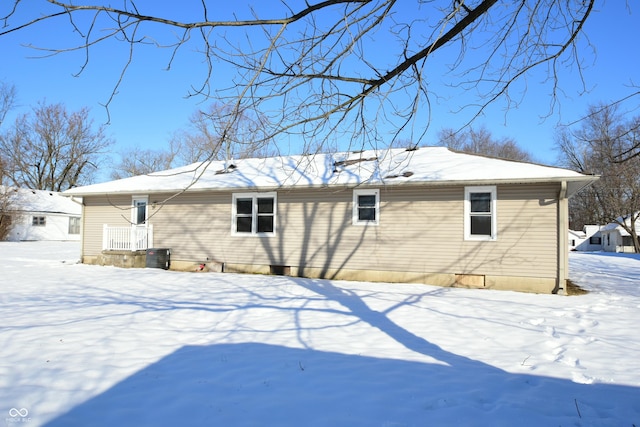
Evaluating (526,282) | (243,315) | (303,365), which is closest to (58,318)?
(243,315)

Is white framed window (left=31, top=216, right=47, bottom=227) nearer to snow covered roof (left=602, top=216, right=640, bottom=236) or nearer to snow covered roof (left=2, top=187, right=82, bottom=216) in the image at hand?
snow covered roof (left=2, top=187, right=82, bottom=216)

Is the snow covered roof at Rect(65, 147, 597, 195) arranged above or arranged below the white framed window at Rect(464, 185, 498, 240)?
above

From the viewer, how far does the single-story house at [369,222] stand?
10391 millimetres

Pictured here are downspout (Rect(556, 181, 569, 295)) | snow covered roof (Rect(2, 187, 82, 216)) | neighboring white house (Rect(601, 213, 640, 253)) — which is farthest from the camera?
neighboring white house (Rect(601, 213, 640, 253))

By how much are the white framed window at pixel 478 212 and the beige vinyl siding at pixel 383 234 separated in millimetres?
147

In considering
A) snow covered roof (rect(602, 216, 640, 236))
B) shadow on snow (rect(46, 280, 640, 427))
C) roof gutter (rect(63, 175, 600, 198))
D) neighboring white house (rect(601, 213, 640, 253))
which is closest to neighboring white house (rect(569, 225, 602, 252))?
neighboring white house (rect(601, 213, 640, 253))

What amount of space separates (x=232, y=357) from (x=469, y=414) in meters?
2.72

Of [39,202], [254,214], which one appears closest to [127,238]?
[254,214]

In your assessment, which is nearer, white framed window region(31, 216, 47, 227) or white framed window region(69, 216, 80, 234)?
white framed window region(31, 216, 47, 227)

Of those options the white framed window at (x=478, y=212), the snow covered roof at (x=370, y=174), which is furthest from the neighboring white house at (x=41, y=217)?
the white framed window at (x=478, y=212)

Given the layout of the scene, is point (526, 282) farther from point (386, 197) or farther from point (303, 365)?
point (303, 365)

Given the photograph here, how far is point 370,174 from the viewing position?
1245 cm

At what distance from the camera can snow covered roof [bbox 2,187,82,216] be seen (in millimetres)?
32850

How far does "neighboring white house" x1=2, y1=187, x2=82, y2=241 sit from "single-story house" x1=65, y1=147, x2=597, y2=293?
918 inches
